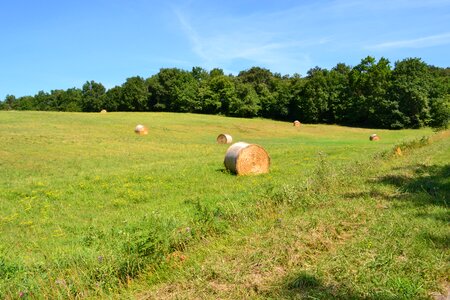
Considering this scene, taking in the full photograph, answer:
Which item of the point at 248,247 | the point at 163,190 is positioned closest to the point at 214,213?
the point at 248,247

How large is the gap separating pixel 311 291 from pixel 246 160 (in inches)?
461

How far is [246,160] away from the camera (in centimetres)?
1620

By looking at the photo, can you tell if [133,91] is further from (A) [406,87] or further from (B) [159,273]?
(B) [159,273]

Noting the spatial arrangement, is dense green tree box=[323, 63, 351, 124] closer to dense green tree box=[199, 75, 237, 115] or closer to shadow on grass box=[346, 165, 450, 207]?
dense green tree box=[199, 75, 237, 115]

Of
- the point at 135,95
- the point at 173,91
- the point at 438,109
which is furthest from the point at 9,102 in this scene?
the point at 438,109

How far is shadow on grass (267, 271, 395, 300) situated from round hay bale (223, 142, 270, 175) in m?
11.1

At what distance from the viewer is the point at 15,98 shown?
118312mm

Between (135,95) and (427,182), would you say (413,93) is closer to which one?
(135,95)

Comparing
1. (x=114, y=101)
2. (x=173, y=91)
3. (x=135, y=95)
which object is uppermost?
(x=173, y=91)

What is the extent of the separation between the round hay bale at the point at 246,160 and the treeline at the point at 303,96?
46286 mm

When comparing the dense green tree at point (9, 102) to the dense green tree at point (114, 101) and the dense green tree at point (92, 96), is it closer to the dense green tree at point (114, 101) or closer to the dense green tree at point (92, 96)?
the dense green tree at point (92, 96)

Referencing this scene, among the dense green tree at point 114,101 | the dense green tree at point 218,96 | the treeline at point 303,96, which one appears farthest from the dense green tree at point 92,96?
the dense green tree at point 218,96

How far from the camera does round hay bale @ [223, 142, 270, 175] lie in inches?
631

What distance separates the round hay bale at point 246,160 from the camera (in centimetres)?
1603
